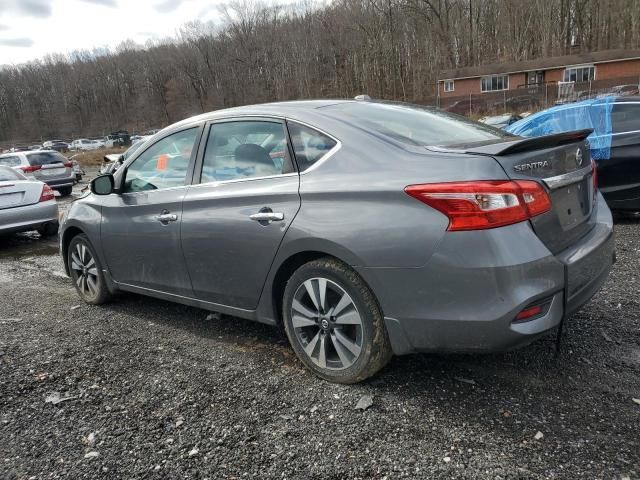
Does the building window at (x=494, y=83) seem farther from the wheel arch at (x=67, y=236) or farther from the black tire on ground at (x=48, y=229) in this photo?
the wheel arch at (x=67, y=236)

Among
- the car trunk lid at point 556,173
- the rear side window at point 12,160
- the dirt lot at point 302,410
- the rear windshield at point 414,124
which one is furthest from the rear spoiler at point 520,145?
the rear side window at point 12,160

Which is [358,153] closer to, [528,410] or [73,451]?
[528,410]

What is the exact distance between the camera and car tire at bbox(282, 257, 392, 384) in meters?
2.72

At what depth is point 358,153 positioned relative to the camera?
9.20ft

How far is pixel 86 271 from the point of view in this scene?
4.79m

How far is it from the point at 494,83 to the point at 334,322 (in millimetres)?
49083

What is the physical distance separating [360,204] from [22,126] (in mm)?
136719

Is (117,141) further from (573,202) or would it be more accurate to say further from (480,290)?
(480,290)

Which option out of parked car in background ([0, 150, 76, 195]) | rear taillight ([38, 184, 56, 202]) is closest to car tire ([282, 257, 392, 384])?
rear taillight ([38, 184, 56, 202])

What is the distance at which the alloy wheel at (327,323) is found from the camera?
281 centimetres

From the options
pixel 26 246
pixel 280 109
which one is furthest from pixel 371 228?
pixel 26 246

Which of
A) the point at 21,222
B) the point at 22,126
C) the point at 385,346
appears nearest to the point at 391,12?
the point at 21,222

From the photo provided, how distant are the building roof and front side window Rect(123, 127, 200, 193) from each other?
47420 mm

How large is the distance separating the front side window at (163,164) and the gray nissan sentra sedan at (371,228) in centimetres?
2
